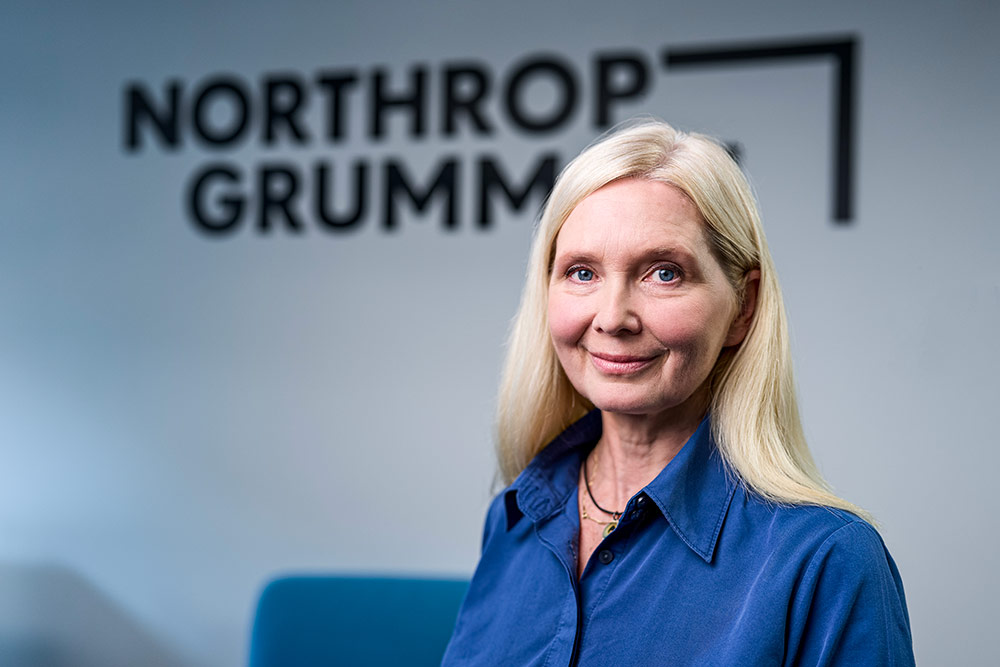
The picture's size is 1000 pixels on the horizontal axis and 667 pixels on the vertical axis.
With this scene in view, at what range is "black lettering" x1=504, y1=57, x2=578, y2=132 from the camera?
2.79m

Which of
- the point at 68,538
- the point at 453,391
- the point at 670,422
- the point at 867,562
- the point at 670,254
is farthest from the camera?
the point at 68,538

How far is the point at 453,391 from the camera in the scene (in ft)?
9.41

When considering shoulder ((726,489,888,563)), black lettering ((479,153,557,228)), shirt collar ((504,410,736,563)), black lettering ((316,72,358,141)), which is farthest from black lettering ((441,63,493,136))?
shoulder ((726,489,888,563))

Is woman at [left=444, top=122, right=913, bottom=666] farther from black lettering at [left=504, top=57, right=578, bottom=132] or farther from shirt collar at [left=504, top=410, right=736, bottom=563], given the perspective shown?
black lettering at [left=504, top=57, right=578, bottom=132]

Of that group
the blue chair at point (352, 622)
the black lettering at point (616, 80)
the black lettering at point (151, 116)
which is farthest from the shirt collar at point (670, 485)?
the black lettering at point (151, 116)

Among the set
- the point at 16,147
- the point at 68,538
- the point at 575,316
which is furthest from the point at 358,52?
the point at 575,316

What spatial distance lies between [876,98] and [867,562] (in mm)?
1857

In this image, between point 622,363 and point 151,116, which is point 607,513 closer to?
point 622,363

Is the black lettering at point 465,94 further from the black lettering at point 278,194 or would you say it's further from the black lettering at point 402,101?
the black lettering at point 278,194

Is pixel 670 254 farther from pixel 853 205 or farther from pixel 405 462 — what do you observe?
pixel 405 462

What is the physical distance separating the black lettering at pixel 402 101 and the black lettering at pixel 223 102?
16.3 inches

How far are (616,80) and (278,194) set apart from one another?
3.47 feet

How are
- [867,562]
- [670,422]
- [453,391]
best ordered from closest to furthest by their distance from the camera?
[867,562] < [670,422] < [453,391]

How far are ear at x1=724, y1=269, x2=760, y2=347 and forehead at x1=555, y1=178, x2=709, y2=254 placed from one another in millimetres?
99
